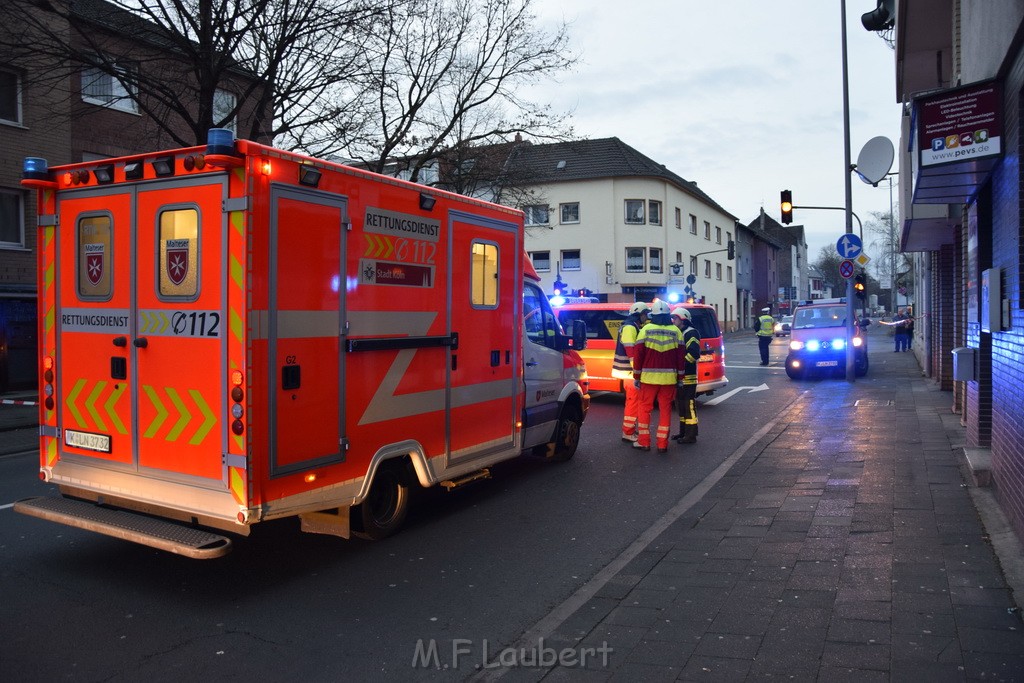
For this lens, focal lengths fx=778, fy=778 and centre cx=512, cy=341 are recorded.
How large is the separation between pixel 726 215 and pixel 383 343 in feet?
190

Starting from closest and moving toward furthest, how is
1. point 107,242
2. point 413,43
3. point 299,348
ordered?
point 299,348 → point 107,242 → point 413,43

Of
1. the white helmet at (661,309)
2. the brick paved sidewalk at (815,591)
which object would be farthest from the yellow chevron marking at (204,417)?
the white helmet at (661,309)

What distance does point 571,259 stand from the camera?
44688 mm

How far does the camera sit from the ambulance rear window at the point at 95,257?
17.1 feet

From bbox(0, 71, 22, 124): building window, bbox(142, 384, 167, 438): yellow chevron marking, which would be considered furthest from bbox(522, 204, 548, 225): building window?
bbox(142, 384, 167, 438): yellow chevron marking

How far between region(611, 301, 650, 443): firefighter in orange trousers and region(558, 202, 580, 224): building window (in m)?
32.7

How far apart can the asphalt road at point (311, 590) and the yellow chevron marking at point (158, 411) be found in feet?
3.16

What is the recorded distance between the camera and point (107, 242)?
5.23m

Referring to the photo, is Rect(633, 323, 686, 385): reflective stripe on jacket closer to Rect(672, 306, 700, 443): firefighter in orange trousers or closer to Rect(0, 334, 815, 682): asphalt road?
Rect(672, 306, 700, 443): firefighter in orange trousers

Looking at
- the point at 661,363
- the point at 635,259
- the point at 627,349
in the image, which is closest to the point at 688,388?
the point at 661,363

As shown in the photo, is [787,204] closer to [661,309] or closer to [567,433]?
[661,309]

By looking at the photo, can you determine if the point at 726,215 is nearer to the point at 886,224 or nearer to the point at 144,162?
the point at 886,224

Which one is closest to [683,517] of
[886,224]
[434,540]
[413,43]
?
[434,540]

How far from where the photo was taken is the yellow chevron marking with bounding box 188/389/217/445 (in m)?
4.71
